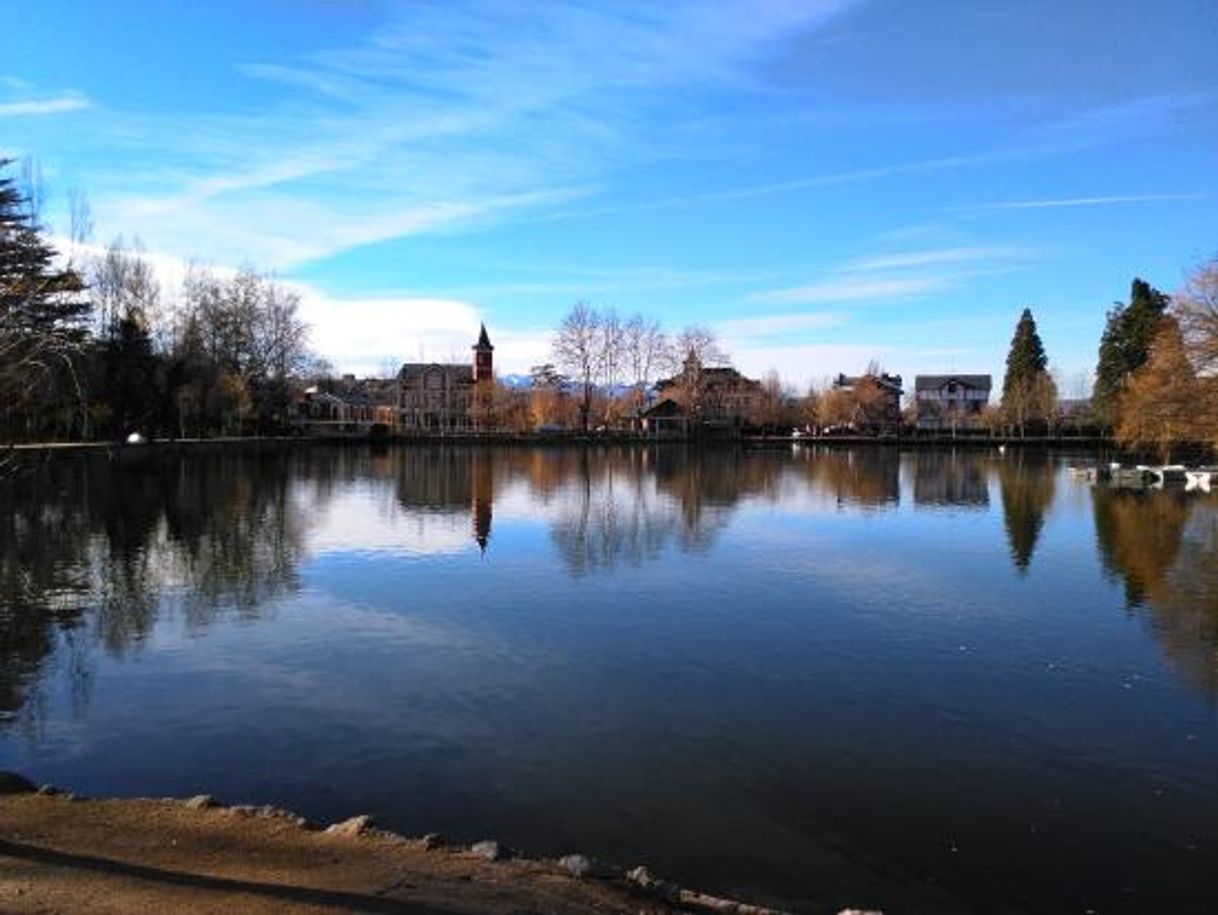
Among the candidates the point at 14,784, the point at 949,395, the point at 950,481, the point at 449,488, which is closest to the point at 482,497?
the point at 449,488

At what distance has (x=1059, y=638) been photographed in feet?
58.6

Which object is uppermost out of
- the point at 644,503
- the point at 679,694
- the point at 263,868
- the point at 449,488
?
the point at 263,868

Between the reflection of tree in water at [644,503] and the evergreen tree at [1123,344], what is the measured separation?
3345 cm

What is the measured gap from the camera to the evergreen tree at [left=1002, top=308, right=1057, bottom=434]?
11406 cm

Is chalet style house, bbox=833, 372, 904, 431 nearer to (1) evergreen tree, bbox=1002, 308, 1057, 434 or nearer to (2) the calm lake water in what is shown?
(1) evergreen tree, bbox=1002, 308, 1057, 434

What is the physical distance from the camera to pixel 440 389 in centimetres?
14138

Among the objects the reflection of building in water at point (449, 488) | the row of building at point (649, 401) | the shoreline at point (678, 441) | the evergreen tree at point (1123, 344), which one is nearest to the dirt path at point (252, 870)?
the reflection of building in water at point (449, 488)

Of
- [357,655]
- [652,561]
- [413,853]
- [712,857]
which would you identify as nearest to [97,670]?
[357,655]

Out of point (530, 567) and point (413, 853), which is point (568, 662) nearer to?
point (413, 853)

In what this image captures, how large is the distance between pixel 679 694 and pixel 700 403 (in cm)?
11311

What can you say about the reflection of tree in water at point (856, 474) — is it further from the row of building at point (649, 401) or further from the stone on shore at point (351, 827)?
the stone on shore at point (351, 827)

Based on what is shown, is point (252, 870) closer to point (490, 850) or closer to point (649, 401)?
point (490, 850)

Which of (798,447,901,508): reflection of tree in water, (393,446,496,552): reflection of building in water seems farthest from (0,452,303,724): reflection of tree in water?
(798,447,901,508): reflection of tree in water

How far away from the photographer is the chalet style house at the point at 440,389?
13525cm
